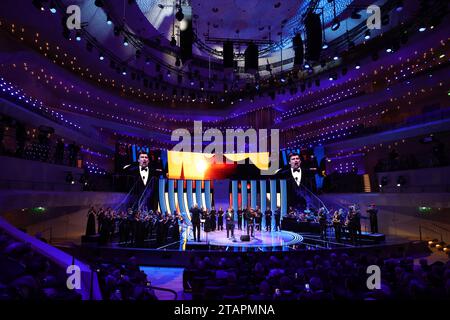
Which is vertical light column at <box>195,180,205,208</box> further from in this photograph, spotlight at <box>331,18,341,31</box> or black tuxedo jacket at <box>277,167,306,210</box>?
spotlight at <box>331,18,341,31</box>

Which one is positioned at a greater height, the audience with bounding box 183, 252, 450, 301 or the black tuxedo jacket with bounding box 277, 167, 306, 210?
the black tuxedo jacket with bounding box 277, 167, 306, 210

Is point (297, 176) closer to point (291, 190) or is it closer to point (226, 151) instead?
point (291, 190)

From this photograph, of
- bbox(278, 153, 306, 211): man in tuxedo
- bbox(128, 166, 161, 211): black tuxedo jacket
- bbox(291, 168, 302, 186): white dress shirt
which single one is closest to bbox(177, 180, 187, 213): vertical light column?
bbox(128, 166, 161, 211): black tuxedo jacket

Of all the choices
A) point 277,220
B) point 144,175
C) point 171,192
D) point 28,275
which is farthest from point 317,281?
point 171,192

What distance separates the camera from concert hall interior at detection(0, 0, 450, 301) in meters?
6.31

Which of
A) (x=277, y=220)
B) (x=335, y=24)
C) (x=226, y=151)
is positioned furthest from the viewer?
(x=226, y=151)

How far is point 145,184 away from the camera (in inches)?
748

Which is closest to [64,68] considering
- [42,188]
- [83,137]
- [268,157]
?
[83,137]

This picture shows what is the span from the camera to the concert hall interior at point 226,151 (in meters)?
6.31

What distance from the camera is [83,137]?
56.7 ft

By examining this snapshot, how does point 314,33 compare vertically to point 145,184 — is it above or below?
above

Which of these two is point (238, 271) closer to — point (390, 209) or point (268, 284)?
point (268, 284)

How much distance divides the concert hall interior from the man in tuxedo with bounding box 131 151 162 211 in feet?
0.45

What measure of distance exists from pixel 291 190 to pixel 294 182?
22.7 inches
